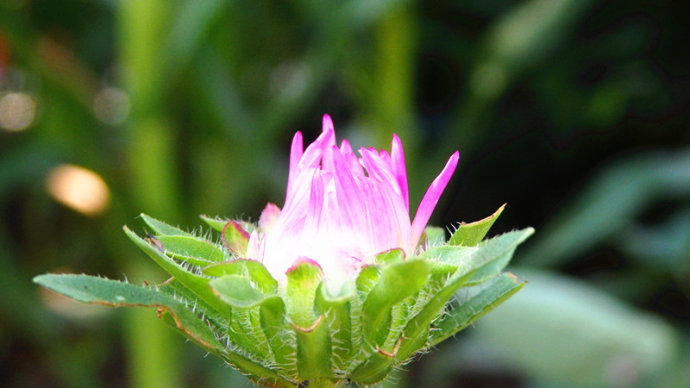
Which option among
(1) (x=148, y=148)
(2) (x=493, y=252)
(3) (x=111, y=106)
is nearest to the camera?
(2) (x=493, y=252)

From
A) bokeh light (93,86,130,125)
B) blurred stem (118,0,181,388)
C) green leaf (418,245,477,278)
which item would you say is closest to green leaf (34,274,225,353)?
green leaf (418,245,477,278)

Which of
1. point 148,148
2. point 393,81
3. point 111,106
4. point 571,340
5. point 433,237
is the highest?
point 111,106

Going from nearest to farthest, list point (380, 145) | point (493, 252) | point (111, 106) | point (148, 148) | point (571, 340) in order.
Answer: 1. point (493, 252)
2. point (571, 340)
3. point (148, 148)
4. point (380, 145)
5. point (111, 106)

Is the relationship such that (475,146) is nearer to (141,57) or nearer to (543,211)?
(543,211)

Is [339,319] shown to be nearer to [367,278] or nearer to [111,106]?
[367,278]

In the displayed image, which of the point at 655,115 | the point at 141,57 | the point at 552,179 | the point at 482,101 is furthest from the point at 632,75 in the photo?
the point at 141,57

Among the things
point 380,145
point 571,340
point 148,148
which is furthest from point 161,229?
point 380,145
